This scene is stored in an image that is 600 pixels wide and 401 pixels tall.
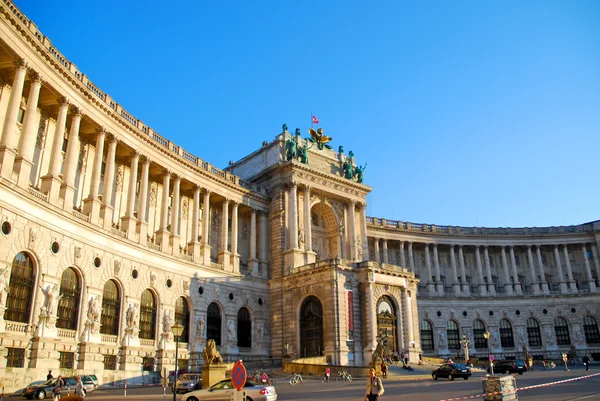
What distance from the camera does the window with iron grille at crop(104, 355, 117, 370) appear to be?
38.2 meters

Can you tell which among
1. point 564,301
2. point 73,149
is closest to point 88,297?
point 73,149

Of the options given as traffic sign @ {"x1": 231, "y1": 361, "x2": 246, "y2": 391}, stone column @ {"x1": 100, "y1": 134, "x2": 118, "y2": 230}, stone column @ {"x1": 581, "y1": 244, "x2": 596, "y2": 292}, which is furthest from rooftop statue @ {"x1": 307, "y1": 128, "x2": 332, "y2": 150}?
traffic sign @ {"x1": 231, "y1": 361, "x2": 246, "y2": 391}

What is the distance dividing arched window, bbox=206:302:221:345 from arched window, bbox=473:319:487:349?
4228cm

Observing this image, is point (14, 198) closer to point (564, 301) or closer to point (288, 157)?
point (288, 157)

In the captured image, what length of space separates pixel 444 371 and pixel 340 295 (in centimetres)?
1378

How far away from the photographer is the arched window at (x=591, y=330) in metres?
76.4

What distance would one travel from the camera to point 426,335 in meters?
74.6

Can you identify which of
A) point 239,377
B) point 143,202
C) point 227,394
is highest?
point 143,202

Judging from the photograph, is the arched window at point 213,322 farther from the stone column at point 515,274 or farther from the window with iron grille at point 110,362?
the stone column at point 515,274

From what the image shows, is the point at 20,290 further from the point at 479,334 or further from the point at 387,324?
the point at 479,334

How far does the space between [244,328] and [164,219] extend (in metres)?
14.5

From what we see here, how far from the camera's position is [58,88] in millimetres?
37781

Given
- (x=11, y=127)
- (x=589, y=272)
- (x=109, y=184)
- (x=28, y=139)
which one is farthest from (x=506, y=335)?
(x=11, y=127)

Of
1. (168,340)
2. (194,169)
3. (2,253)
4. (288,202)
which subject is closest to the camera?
(2,253)
